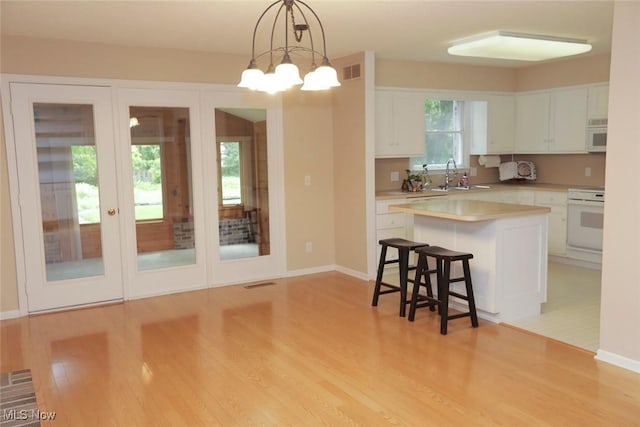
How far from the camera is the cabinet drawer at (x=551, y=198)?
6.64 meters

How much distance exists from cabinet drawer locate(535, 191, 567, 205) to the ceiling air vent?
2.91 metres

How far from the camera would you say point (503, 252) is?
441cm

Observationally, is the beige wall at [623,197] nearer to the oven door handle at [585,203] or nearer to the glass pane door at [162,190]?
the oven door handle at [585,203]

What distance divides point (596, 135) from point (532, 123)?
0.94 meters

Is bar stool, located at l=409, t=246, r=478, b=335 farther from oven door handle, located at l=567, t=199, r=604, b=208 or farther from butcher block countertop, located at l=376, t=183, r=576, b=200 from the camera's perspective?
oven door handle, located at l=567, t=199, r=604, b=208

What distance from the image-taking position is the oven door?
246 inches

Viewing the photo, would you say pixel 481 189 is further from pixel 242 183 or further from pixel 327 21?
pixel 327 21

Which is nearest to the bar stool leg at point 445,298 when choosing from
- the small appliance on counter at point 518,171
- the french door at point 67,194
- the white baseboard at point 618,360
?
the white baseboard at point 618,360

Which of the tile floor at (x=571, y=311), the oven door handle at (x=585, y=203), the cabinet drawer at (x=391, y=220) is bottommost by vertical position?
the tile floor at (x=571, y=311)

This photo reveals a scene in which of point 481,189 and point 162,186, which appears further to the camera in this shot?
point 481,189

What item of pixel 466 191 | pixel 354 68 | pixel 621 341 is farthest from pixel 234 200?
pixel 621 341

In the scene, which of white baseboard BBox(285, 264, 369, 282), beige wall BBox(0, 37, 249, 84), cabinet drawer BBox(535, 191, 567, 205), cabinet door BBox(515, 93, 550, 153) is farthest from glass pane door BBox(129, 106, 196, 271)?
cabinet door BBox(515, 93, 550, 153)

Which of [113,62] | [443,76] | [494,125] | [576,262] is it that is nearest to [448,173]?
[494,125]

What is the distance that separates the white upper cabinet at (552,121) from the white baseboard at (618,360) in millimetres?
3832
